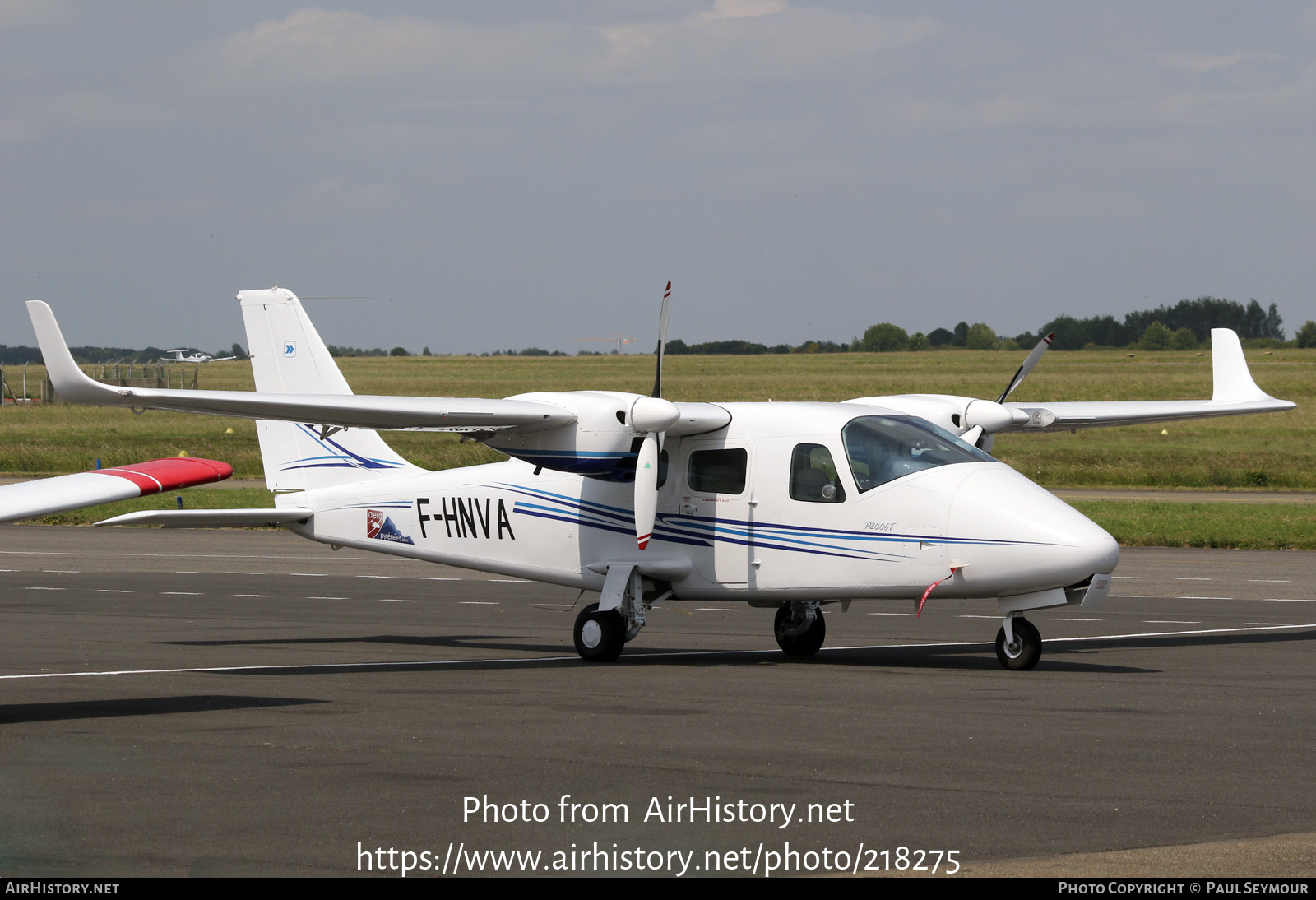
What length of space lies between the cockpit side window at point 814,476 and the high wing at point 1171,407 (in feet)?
12.2

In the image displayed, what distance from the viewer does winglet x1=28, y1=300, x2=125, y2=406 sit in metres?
13.0

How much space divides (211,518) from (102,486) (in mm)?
8154

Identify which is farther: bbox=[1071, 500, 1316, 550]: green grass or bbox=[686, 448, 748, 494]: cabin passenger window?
bbox=[1071, 500, 1316, 550]: green grass

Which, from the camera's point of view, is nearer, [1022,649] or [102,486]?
[102,486]

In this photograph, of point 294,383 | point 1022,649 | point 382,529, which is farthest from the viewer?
point 294,383

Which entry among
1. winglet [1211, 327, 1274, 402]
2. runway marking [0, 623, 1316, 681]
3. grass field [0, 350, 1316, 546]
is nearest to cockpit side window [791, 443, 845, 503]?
runway marking [0, 623, 1316, 681]

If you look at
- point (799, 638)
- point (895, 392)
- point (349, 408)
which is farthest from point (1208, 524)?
point (895, 392)

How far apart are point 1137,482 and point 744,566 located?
36.0 metres

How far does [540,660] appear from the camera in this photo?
17.0m

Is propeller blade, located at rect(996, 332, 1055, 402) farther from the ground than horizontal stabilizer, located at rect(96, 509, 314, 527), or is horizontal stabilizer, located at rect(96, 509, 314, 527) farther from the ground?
propeller blade, located at rect(996, 332, 1055, 402)

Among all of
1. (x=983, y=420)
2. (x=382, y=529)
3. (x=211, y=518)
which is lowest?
(x=382, y=529)

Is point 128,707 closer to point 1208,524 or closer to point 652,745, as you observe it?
point 652,745

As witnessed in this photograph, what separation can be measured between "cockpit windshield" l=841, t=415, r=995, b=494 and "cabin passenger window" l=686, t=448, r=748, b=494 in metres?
1.27

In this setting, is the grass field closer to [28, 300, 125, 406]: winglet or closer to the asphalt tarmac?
the asphalt tarmac
